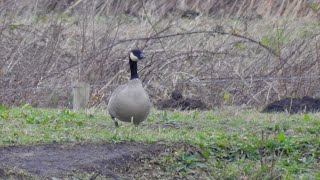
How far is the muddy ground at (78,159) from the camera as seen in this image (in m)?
8.05

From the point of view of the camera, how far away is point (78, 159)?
850 centimetres

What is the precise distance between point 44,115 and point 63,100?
352 centimetres

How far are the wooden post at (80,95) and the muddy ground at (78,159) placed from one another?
3.70m

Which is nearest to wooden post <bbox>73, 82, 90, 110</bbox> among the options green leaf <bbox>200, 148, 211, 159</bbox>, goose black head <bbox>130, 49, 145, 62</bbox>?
goose black head <bbox>130, 49, 145, 62</bbox>

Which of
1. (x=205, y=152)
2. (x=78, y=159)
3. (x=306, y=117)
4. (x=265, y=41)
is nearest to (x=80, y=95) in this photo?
(x=306, y=117)

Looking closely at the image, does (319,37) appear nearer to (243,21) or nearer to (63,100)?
(243,21)

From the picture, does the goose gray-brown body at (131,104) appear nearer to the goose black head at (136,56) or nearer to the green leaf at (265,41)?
the goose black head at (136,56)

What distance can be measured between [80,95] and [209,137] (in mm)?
3631

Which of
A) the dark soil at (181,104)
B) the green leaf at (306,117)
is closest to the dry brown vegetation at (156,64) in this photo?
the dark soil at (181,104)

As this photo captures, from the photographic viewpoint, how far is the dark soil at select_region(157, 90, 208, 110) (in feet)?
43.4

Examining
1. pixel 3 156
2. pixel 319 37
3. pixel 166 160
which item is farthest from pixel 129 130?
pixel 319 37

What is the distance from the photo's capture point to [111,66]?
1492cm

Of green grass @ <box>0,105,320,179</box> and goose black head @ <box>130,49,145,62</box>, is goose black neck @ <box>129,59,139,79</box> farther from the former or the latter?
green grass @ <box>0,105,320,179</box>

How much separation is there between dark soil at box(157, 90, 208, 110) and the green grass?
1.79m
